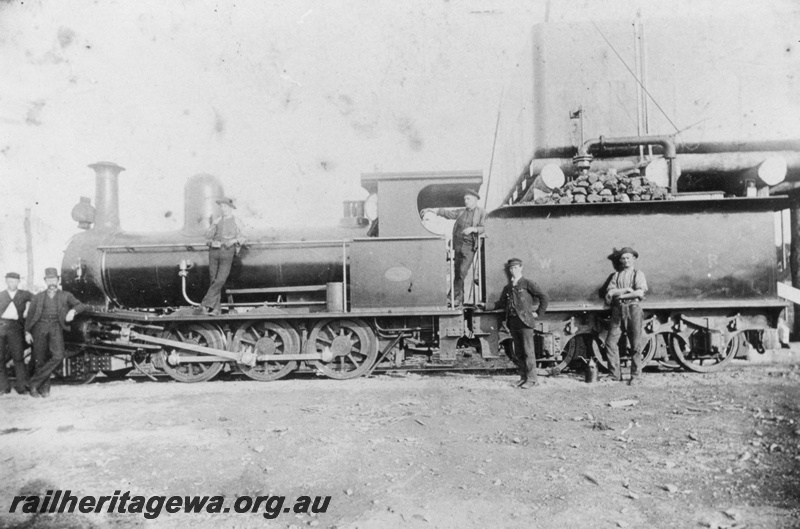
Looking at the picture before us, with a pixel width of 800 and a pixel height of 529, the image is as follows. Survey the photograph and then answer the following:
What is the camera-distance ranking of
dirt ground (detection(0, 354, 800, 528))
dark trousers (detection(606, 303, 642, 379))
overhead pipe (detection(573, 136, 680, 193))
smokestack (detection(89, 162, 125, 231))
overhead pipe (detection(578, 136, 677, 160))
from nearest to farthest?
dirt ground (detection(0, 354, 800, 528)) → dark trousers (detection(606, 303, 642, 379)) → overhead pipe (detection(573, 136, 680, 193)) → overhead pipe (detection(578, 136, 677, 160)) → smokestack (detection(89, 162, 125, 231))

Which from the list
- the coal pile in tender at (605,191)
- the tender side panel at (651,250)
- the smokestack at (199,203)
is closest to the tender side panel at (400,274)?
the tender side panel at (651,250)

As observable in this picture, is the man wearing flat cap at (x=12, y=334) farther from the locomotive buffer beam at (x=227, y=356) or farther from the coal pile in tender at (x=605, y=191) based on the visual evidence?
the coal pile in tender at (x=605, y=191)

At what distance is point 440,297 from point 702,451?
3.29 m

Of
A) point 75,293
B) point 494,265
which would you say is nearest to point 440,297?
point 494,265

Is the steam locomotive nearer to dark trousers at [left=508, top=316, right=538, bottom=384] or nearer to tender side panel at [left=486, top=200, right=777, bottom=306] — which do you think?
tender side panel at [left=486, top=200, right=777, bottom=306]

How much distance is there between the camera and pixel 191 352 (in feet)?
22.5

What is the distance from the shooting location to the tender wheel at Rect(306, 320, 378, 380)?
6645 millimetres

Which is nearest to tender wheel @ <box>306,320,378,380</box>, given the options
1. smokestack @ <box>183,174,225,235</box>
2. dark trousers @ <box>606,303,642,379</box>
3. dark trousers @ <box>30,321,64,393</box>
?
smokestack @ <box>183,174,225,235</box>

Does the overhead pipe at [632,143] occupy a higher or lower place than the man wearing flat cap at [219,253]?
higher

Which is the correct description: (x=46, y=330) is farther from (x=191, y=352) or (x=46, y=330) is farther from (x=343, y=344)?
(x=343, y=344)

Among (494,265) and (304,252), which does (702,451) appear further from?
(304,252)

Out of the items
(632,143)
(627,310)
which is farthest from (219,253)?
(632,143)

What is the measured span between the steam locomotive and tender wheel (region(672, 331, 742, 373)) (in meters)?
0.02

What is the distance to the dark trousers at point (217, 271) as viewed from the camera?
→ 6.70 metres
